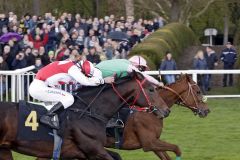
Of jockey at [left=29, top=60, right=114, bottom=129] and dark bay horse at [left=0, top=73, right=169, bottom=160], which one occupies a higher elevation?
jockey at [left=29, top=60, right=114, bottom=129]

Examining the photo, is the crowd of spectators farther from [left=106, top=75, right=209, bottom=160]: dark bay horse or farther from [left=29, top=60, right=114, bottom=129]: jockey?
[left=29, top=60, right=114, bottom=129]: jockey

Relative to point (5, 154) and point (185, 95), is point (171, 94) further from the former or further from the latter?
point (5, 154)

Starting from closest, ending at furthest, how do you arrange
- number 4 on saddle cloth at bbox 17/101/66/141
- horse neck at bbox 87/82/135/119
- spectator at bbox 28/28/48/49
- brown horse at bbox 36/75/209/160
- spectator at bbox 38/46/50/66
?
number 4 on saddle cloth at bbox 17/101/66/141 → horse neck at bbox 87/82/135/119 → brown horse at bbox 36/75/209/160 → spectator at bbox 38/46/50/66 → spectator at bbox 28/28/48/49

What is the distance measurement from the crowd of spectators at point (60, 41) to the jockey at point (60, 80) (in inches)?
306

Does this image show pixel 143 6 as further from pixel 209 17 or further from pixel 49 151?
pixel 49 151

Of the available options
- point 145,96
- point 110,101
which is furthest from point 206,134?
point 110,101

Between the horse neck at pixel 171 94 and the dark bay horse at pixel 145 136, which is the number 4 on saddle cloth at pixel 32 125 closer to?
the dark bay horse at pixel 145 136

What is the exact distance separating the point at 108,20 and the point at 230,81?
179 inches

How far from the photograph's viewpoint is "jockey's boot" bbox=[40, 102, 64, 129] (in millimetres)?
8305

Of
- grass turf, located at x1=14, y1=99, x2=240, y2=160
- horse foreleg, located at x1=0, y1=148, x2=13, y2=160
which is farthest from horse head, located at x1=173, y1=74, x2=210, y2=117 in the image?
horse foreleg, located at x1=0, y1=148, x2=13, y2=160

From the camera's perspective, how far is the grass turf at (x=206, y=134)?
1148 cm

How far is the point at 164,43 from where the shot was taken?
23.0 metres

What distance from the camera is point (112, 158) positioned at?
851 centimetres

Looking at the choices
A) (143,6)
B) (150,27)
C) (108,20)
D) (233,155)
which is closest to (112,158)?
(233,155)
